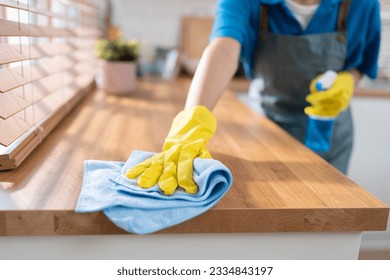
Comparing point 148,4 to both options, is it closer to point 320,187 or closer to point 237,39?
point 237,39

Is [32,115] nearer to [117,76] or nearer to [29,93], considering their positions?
[29,93]

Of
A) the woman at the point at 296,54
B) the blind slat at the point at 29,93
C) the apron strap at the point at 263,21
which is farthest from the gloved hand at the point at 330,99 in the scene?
the blind slat at the point at 29,93

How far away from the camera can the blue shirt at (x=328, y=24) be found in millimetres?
1379

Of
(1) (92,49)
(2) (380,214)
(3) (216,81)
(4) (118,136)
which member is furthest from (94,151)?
(1) (92,49)

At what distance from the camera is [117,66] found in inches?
80.3

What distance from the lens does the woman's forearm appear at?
1097mm

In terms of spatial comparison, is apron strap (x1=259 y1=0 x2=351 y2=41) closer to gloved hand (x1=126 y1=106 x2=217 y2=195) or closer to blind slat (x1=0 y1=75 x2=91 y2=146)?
gloved hand (x1=126 y1=106 x2=217 y2=195)

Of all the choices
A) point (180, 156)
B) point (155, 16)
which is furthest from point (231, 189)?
point (155, 16)

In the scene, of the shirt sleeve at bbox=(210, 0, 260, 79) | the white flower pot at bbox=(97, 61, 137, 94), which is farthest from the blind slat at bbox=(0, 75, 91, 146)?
the shirt sleeve at bbox=(210, 0, 260, 79)

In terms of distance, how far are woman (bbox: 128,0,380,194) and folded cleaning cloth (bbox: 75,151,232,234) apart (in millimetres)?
315

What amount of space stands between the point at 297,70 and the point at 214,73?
1.57ft

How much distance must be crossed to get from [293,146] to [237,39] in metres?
0.33

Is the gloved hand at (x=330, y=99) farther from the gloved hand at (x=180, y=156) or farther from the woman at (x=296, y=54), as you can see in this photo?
the gloved hand at (x=180, y=156)

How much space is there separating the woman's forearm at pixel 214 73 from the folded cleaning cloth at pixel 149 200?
28 cm
